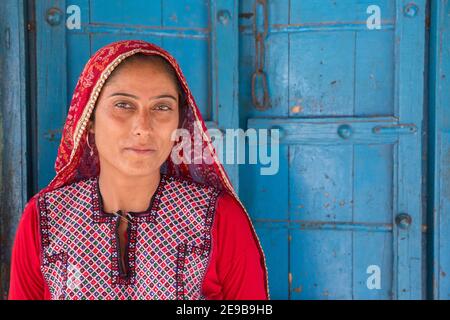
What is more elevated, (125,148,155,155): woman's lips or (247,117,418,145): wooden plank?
(247,117,418,145): wooden plank

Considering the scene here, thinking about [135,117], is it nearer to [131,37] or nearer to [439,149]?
[131,37]

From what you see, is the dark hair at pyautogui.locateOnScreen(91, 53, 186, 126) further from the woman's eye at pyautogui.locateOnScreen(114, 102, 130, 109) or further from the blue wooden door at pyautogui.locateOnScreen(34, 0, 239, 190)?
the blue wooden door at pyautogui.locateOnScreen(34, 0, 239, 190)

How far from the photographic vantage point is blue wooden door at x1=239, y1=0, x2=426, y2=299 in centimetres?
224

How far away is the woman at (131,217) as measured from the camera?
56.7 inches

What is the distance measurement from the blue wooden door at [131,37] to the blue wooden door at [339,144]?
0.12 m

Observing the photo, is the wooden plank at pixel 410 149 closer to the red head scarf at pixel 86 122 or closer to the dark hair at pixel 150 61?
the red head scarf at pixel 86 122

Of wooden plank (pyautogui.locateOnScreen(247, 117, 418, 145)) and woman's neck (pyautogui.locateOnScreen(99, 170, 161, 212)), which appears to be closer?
woman's neck (pyautogui.locateOnScreen(99, 170, 161, 212))

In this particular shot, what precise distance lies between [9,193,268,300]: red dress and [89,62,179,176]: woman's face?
0.28m

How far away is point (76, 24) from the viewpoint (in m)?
2.18

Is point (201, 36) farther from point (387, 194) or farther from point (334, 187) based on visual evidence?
point (387, 194)

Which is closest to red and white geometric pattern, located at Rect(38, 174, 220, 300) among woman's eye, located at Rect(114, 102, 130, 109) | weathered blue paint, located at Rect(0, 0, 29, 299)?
woman's eye, located at Rect(114, 102, 130, 109)

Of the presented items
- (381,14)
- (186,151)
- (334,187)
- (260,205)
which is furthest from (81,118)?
(381,14)

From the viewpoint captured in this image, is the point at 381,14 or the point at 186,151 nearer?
the point at 186,151
